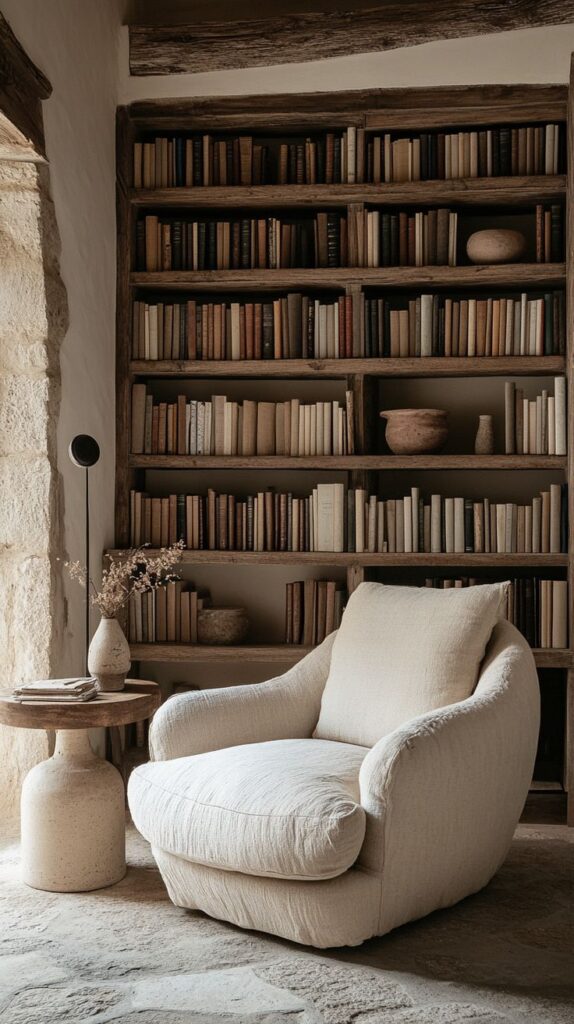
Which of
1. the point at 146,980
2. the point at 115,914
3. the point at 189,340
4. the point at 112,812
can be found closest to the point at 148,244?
the point at 189,340

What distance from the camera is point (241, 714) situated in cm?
310

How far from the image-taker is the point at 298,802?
8.05 feet

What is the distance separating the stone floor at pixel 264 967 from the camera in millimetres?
2211

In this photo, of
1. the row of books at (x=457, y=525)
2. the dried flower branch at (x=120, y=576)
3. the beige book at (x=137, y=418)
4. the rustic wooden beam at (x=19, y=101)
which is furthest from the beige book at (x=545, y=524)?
the rustic wooden beam at (x=19, y=101)

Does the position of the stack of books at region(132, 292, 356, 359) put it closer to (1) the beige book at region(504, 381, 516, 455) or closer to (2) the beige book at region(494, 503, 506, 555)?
(1) the beige book at region(504, 381, 516, 455)

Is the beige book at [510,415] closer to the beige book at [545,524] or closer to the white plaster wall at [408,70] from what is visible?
the beige book at [545,524]

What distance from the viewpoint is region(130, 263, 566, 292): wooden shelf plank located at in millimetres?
4152

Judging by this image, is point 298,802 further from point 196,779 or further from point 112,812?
point 112,812

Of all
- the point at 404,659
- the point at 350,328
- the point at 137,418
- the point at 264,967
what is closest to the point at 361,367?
the point at 350,328

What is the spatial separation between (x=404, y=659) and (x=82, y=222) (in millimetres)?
2077

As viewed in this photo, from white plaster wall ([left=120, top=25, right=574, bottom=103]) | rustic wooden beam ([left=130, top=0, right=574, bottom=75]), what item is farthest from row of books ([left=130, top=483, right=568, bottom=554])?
rustic wooden beam ([left=130, top=0, right=574, bottom=75])

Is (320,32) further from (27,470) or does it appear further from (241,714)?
(241,714)

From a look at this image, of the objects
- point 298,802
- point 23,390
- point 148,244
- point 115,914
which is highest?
point 148,244

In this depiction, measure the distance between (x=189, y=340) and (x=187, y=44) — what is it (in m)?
1.17
